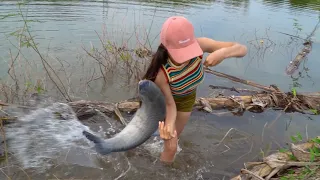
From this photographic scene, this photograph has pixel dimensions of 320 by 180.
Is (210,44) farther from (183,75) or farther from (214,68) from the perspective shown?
(214,68)

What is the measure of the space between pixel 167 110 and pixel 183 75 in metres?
0.36

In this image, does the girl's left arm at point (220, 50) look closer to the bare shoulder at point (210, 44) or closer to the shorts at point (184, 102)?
the bare shoulder at point (210, 44)

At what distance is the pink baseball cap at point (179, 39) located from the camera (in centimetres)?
235

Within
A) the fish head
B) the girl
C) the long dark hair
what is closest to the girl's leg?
the girl

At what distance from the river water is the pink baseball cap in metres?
1.50

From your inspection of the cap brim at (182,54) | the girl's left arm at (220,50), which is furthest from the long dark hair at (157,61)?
the girl's left arm at (220,50)

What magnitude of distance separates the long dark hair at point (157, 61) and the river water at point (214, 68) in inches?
48.4

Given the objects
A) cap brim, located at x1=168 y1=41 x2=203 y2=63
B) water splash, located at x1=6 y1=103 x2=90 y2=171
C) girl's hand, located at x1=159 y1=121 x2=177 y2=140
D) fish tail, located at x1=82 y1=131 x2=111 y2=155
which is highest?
cap brim, located at x1=168 y1=41 x2=203 y2=63

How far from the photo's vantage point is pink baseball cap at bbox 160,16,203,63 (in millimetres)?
2352

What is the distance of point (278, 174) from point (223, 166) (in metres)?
0.83

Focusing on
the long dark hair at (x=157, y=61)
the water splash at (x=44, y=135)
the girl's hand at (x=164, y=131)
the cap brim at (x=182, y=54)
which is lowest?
the water splash at (x=44, y=135)

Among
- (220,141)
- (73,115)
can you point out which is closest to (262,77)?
(220,141)

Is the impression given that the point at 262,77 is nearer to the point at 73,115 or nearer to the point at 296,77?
the point at 296,77

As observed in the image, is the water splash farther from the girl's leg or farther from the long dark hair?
the long dark hair
